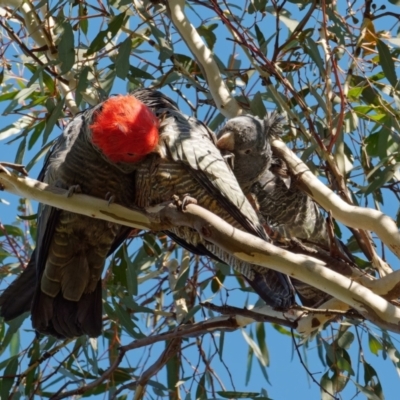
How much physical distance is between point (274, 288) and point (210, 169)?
424 mm

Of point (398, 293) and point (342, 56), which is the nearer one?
point (398, 293)

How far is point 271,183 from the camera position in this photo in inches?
118

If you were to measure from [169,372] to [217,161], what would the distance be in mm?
1038

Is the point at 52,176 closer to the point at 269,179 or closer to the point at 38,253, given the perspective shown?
the point at 38,253

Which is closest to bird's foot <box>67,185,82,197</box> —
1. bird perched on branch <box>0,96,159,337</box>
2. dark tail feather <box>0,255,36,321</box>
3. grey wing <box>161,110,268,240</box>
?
bird perched on branch <box>0,96,159,337</box>

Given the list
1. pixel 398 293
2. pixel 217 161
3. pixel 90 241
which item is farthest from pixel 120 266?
pixel 398 293

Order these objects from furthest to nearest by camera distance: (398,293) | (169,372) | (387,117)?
1. (169,372)
2. (387,117)
3. (398,293)

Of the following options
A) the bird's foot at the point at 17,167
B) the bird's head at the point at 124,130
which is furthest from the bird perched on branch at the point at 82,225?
the bird's foot at the point at 17,167

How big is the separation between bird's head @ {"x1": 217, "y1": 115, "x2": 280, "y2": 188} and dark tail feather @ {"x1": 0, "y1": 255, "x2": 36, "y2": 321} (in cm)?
77

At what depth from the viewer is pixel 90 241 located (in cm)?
279

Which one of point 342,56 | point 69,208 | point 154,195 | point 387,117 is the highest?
point 342,56

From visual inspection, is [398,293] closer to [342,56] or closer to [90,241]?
[90,241]

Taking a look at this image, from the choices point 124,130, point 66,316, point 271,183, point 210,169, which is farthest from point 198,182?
point 66,316

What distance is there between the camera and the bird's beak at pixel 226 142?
2760 millimetres
